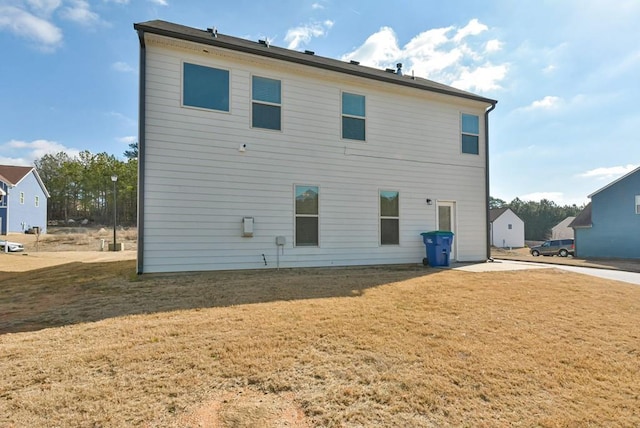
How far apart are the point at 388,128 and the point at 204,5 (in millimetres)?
6397

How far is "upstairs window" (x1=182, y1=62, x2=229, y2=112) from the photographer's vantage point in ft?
24.5

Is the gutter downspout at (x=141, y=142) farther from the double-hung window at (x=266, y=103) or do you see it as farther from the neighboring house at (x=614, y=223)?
the neighboring house at (x=614, y=223)

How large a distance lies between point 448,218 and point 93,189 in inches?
1635

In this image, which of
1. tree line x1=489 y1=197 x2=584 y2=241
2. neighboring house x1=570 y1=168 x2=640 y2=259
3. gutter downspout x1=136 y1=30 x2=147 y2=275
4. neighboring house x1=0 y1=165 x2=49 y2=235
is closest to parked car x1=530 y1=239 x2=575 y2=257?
neighboring house x1=570 y1=168 x2=640 y2=259

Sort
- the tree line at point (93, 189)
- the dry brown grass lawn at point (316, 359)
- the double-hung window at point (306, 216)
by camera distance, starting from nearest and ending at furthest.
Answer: the dry brown grass lawn at point (316, 359), the double-hung window at point (306, 216), the tree line at point (93, 189)

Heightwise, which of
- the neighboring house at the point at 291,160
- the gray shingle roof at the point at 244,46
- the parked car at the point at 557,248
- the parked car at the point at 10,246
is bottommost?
the parked car at the point at 557,248

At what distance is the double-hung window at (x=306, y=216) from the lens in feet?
27.8

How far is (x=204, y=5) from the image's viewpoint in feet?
29.4

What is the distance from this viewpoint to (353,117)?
9211 millimetres

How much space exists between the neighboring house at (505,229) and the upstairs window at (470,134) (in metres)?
34.3

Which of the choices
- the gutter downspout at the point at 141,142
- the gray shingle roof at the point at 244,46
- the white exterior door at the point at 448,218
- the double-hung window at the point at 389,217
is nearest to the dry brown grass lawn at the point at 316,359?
the gutter downspout at the point at 141,142

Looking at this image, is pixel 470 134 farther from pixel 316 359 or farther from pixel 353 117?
pixel 316 359

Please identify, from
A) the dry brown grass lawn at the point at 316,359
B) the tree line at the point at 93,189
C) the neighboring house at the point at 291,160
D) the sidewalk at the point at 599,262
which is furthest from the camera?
the tree line at the point at 93,189

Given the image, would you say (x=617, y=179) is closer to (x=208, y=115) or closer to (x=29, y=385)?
(x=208, y=115)
